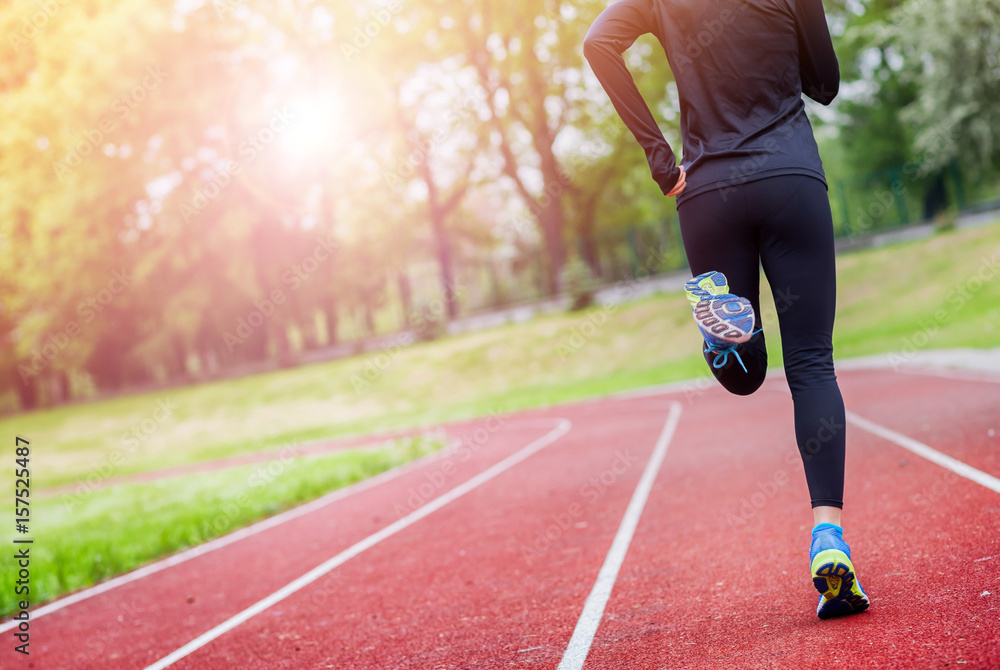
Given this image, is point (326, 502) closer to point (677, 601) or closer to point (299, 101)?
point (677, 601)

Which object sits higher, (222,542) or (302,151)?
(302,151)

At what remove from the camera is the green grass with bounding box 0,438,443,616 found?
8008 mm

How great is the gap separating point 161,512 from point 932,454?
8.96 meters

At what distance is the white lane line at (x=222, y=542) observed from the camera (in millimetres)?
6875

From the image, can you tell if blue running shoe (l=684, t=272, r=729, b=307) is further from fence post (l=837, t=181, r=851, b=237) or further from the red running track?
fence post (l=837, t=181, r=851, b=237)

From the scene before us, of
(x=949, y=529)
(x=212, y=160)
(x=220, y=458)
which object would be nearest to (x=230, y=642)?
(x=949, y=529)

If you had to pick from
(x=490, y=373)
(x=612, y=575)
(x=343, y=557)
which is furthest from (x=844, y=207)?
(x=612, y=575)

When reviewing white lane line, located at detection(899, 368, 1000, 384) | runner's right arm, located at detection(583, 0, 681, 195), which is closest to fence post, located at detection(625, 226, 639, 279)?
white lane line, located at detection(899, 368, 1000, 384)

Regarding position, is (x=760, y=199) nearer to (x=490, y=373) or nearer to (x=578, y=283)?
(x=490, y=373)

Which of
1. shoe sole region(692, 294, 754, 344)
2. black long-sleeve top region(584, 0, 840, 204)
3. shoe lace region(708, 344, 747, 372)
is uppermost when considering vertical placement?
black long-sleeve top region(584, 0, 840, 204)

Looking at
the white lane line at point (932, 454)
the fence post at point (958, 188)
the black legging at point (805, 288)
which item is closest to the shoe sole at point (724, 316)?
the black legging at point (805, 288)

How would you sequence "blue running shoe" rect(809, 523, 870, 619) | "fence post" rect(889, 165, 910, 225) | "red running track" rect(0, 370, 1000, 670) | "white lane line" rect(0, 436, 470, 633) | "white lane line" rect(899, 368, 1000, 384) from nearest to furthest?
"blue running shoe" rect(809, 523, 870, 619)
"red running track" rect(0, 370, 1000, 670)
"white lane line" rect(0, 436, 470, 633)
"white lane line" rect(899, 368, 1000, 384)
"fence post" rect(889, 165, 910, 225)

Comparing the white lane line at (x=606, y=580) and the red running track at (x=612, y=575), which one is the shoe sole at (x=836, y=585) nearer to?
the red running track at (x=612, y=575)

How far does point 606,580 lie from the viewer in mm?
4566
